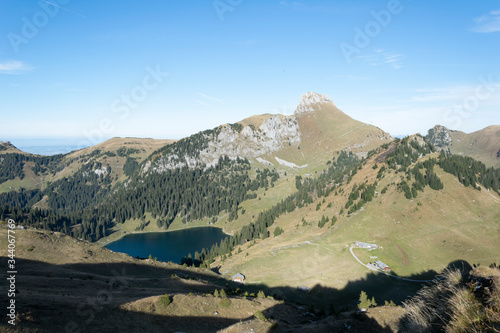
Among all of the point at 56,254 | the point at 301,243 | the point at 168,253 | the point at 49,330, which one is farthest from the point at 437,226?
the point at 168,253

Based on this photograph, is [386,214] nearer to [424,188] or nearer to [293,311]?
[424,188]

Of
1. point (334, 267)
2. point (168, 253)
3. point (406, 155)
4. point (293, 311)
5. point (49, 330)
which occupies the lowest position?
point (168, 253)

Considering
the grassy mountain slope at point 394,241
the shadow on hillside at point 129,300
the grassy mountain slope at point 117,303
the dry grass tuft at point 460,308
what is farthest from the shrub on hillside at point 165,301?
the grassy mountain slope at point 394,241

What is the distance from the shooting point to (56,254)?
213 ft

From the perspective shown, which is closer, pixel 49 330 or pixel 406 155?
pixel 49 330

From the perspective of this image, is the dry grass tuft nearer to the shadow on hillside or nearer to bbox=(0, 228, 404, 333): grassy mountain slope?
bbox=(0, 228, 404, 333): grassy mountain slope

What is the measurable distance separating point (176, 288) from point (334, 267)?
188 ft

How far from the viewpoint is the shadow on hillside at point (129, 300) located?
103 feet

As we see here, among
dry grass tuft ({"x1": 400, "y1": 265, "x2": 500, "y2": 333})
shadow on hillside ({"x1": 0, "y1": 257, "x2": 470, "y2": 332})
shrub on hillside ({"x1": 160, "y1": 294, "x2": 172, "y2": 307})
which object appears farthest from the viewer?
shrub on hillside ({"x1": 160, "y1": 294, "x2": 172, "y2": 307})

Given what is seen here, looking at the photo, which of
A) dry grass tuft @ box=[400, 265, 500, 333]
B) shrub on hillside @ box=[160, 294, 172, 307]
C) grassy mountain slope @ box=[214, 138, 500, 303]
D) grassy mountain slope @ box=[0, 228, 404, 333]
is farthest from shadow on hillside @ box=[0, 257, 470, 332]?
dry grass tuft @ box=[400, 265, 500, 333]

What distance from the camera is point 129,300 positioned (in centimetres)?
4162

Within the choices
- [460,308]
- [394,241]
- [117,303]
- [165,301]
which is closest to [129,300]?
[117,303]

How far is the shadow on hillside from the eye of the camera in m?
31.3

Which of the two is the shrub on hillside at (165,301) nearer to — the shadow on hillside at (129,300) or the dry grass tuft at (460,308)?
the shadow on hillside at (129,300)
